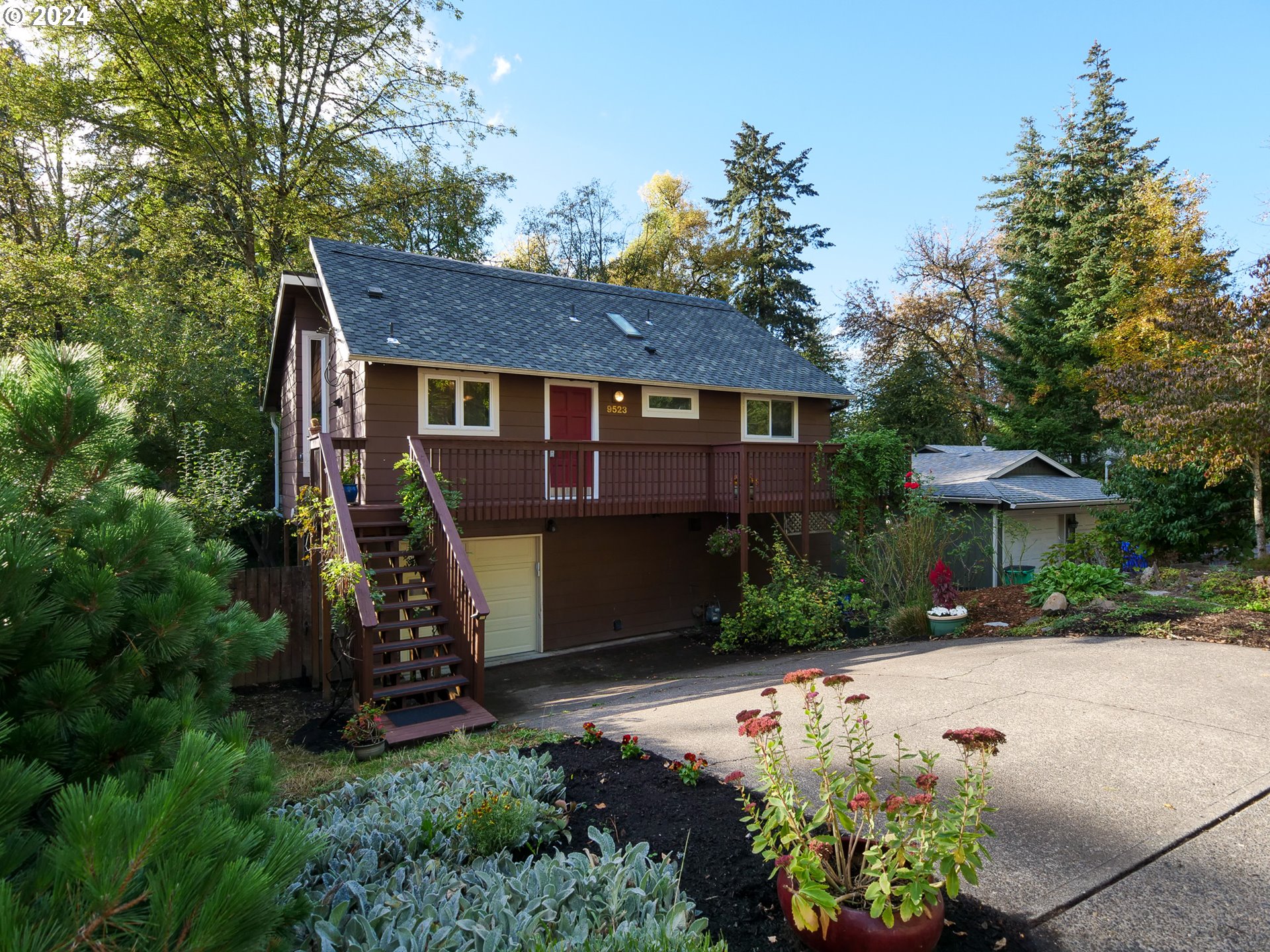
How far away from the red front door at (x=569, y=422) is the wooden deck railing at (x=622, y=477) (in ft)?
0.11

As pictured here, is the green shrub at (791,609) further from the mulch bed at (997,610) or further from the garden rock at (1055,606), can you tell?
the garden rock at (1055,606)

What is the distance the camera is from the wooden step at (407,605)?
7.25m

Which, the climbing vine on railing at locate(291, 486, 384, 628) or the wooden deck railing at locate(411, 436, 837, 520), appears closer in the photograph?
the climbing vine on railing at locate(291, 486, 384, 628)

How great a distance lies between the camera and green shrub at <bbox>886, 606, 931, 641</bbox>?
9.91 meters

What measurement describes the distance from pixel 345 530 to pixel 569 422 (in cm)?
533

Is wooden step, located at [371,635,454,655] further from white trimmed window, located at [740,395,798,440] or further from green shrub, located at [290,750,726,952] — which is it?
white trimmed window, located at [740,395,798,440]

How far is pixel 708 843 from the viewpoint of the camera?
10.6 feet

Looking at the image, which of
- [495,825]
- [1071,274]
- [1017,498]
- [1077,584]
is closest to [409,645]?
[495,825]

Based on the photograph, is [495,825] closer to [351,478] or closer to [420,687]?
[420,687]

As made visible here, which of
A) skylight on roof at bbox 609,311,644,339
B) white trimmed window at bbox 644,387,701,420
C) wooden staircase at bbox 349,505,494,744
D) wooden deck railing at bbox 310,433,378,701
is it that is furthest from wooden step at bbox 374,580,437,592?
skylight on roof at bbox 609,311,644,339

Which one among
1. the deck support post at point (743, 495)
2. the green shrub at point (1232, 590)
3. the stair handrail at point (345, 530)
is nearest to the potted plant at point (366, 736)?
the stair handrail at point (345, 530)

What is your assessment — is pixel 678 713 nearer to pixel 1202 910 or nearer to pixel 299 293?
pixel 1202 910

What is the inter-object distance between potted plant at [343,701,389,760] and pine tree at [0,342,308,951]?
11.0ft

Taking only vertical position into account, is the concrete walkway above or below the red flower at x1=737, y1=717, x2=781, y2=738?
below
